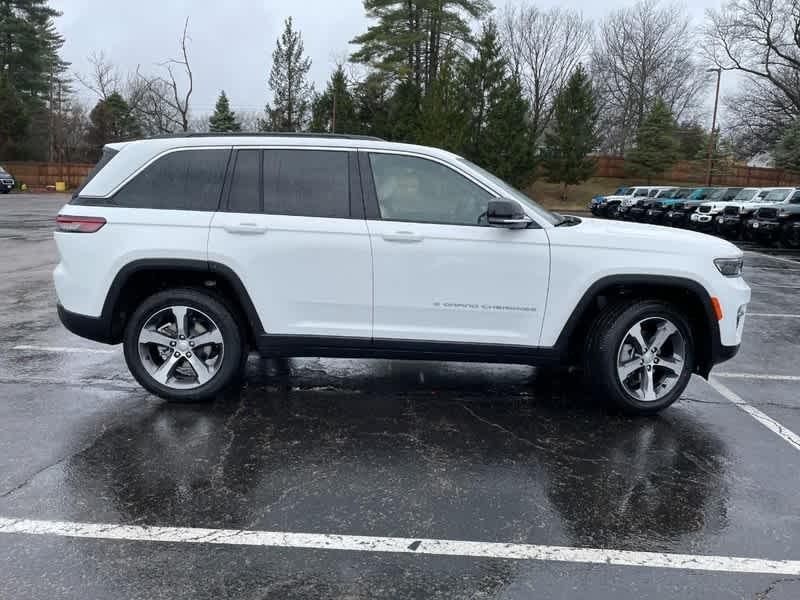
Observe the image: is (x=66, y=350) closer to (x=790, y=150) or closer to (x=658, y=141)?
(x=790, y=150)

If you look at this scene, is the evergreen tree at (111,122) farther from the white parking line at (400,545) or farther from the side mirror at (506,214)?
the white parking line at (400,545)

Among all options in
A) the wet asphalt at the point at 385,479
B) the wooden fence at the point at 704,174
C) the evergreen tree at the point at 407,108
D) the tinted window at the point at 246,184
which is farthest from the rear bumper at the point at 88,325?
the wooden fence at the point at 704,174

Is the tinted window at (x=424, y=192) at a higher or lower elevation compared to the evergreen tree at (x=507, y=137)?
lower

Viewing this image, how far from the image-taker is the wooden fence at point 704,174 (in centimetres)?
5153

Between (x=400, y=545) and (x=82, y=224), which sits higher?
(x=82, y=224)

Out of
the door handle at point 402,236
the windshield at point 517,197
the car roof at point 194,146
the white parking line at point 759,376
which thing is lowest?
the white parking line at point 759,376

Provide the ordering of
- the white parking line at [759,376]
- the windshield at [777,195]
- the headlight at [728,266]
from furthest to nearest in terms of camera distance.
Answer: the windshield at [777,195] → the white parking line at [759,376] → the headlight at [728,266]

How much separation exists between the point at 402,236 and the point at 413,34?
38.6 meters

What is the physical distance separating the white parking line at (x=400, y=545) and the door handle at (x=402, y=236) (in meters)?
2.08

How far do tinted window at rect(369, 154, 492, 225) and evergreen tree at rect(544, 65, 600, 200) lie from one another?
42.4 metres

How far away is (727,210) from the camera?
21656mm

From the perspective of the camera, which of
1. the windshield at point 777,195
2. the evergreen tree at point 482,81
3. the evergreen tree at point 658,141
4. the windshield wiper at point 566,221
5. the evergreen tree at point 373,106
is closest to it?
the windshield wiper at point 566,221

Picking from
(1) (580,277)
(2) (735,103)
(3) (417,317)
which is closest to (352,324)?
(3) (417,317)

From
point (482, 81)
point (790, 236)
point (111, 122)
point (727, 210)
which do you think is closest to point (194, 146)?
point (790, 236)
